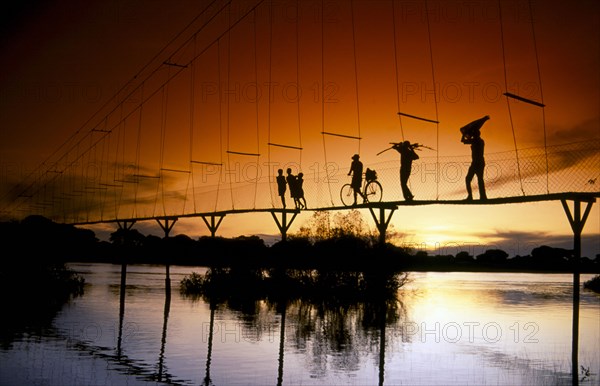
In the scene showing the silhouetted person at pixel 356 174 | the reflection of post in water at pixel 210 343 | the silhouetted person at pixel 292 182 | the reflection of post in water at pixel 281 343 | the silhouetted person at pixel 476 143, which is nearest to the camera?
the reflection of post in water at pixel 210 343

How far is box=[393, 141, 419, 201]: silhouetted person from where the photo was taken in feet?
86.1

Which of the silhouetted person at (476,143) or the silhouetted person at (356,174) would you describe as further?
the silhouetted person at (356,174)

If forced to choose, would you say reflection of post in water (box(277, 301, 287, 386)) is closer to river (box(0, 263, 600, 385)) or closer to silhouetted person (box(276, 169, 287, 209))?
river (box(0, 263, 600, 385))

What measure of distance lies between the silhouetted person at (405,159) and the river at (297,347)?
599 cm

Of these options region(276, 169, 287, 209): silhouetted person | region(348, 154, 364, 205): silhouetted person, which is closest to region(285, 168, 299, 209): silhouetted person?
region(276, 169, 287, 209): silhouetted person

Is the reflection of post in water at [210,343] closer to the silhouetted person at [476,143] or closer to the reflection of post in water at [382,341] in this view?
the reflection of post in water at [382,341]

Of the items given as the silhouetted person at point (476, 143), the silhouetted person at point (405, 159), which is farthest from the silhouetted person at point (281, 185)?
the silhouetted person at point (476, 143)

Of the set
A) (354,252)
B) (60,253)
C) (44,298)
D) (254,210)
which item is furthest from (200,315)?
(60,253)

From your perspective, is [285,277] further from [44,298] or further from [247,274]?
[44,298]

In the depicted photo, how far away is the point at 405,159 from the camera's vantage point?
2622 centimetres

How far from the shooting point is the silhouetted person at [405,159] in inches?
1033

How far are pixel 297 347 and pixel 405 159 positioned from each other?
872 centimetres

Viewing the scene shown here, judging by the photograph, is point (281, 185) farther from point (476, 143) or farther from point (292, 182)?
point (476, 143)

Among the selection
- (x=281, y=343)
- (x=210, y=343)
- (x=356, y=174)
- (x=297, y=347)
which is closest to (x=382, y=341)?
(x=297, y=347)
